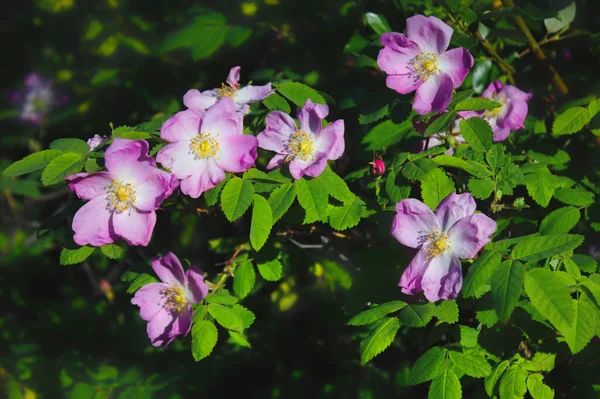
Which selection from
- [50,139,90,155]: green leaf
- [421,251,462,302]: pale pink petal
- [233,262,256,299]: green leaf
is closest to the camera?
[421,251,462,302]: pale pink petal

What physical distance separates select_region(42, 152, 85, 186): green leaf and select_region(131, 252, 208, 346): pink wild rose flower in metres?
0.26

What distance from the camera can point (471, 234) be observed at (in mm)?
1218

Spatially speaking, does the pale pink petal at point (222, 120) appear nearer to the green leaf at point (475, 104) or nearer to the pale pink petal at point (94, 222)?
the pale pink petal at point (94, 222)

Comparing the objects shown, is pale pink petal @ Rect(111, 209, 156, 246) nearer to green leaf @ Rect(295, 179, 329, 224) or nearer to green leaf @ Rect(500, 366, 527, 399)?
green leaf @ Rect(295, 179, 329, 224)

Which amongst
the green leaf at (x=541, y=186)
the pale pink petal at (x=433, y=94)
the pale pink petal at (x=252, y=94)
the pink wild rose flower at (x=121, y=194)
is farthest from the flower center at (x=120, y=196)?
the green leaf at (x=541, y=186)

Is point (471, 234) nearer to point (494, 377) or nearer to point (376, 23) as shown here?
point (494, 377)

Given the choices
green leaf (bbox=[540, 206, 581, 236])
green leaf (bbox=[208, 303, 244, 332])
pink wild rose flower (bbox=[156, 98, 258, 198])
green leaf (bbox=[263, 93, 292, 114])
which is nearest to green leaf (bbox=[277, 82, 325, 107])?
green leaf (bbox=[263, 93, 292, 114])

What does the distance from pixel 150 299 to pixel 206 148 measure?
37 centimetres

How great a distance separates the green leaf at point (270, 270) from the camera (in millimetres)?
1612

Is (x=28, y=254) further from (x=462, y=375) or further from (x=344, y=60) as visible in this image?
(x=462, y=375)

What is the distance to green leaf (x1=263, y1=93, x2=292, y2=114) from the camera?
4.77 ft

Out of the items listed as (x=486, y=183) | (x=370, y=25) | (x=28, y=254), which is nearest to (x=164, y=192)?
(x=486, y=183)

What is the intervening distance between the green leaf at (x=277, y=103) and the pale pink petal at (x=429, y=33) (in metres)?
0.30

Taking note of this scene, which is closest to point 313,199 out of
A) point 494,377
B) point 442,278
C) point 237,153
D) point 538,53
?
point 237,153
